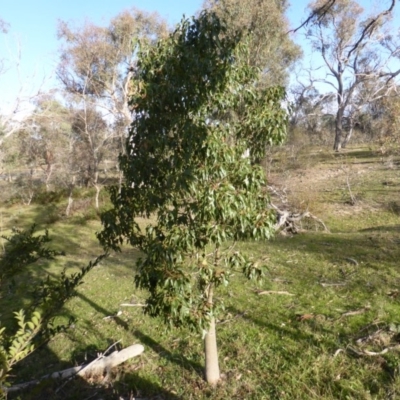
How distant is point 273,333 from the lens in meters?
6.97

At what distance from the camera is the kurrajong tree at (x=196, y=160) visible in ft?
14.0

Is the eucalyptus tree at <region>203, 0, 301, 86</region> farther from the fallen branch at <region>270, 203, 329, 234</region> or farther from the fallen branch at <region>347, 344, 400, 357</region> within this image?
the fallen branch at <region>347, 344, 400, 357</region>

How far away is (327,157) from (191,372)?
3205cm

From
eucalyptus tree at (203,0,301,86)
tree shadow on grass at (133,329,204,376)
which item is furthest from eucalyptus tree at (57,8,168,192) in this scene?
tree shadow on grass at (133,329,204,376)

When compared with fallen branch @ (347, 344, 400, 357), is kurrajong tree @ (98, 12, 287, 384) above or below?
above

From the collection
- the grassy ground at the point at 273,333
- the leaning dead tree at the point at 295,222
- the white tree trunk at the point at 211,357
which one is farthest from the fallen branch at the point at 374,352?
the leaning dead tree at the point at 295,222

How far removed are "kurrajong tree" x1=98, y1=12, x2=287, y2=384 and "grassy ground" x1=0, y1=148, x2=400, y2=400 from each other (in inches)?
72.9

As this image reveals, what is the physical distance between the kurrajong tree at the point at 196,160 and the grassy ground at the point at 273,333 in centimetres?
185

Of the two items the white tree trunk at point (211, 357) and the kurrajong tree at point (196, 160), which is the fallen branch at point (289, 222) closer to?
the white tree trunk at point (211, 357)

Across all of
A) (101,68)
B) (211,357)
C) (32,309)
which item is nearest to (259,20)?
(101,68)

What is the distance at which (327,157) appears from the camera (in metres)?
34.7

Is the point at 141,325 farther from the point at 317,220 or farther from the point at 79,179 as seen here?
the point at 79,179

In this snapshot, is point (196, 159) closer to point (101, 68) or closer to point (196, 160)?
point (196, 160)

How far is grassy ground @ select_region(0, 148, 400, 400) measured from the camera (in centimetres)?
548
